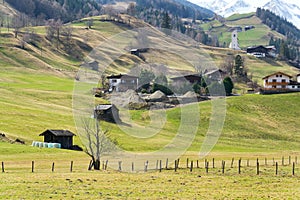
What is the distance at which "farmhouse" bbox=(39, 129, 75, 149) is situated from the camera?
76625 millimetres

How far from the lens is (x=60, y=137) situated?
7681 centimetres

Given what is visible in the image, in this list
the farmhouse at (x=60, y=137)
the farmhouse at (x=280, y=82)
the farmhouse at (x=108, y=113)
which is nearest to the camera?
the farmhouse at (x=60, y=137)

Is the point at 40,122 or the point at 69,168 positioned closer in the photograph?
the point at 69,168

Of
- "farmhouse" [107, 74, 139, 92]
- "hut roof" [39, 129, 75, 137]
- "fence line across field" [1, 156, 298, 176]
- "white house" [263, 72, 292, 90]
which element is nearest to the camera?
"fence line across field" [1, 156, 298, 176]

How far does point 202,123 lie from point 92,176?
2292 inches

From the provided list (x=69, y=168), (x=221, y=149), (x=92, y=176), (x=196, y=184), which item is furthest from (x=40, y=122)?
(x=196, y=184)

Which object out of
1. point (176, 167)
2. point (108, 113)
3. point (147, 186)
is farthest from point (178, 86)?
point (147, 186)

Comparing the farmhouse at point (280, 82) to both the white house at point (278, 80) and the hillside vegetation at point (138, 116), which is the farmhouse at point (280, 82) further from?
the hillside vegetation at point (138, 116)

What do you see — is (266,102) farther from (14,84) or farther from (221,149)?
(14,84)

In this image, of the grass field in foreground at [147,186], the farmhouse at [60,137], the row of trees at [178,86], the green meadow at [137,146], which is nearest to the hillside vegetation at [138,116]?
the green meadow at [137,146]

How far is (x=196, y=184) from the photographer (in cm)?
4234

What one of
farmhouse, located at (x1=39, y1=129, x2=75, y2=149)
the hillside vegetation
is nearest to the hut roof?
farmhouse, located at (x1=39, y1=129, x2=75, y2=149)

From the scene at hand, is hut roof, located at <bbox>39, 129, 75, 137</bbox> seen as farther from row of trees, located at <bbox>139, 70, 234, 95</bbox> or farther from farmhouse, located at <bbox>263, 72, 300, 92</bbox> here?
farmhouse, located at <bbox>263, 72, 300, 92</bbox>

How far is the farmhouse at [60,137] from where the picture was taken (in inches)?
3017
